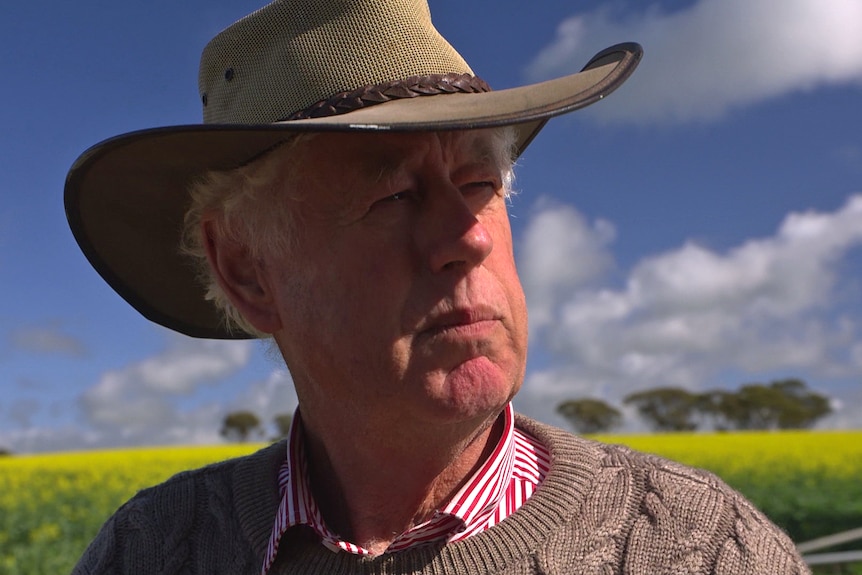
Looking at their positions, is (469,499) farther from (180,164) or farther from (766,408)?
(766,408)

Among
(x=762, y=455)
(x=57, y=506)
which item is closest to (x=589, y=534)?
(x=57, y=506)

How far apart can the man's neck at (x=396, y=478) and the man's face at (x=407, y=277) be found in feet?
0.40

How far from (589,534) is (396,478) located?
0.43 m

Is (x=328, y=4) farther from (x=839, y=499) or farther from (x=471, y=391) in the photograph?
(x=839, y=499)

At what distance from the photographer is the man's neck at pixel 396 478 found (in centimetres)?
181

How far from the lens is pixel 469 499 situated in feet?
5.85

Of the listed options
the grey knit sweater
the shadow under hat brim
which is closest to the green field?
the shadow under hat brim

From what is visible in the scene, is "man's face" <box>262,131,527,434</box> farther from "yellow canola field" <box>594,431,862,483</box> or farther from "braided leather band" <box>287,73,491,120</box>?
"yellow canola field" <box>594,431,862,483</box>

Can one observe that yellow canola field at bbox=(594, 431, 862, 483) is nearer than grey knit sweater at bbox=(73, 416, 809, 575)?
No

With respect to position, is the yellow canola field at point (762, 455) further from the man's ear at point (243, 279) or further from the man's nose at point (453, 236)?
the man's nose at point (453, 236)

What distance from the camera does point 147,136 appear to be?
1.83m

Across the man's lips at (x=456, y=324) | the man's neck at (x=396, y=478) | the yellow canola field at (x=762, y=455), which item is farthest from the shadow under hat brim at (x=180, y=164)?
the yellow canola field at (x=762, y=455)

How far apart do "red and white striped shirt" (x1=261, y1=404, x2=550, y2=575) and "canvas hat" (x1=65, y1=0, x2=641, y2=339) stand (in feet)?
2.32

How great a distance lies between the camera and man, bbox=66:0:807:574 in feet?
5.45
